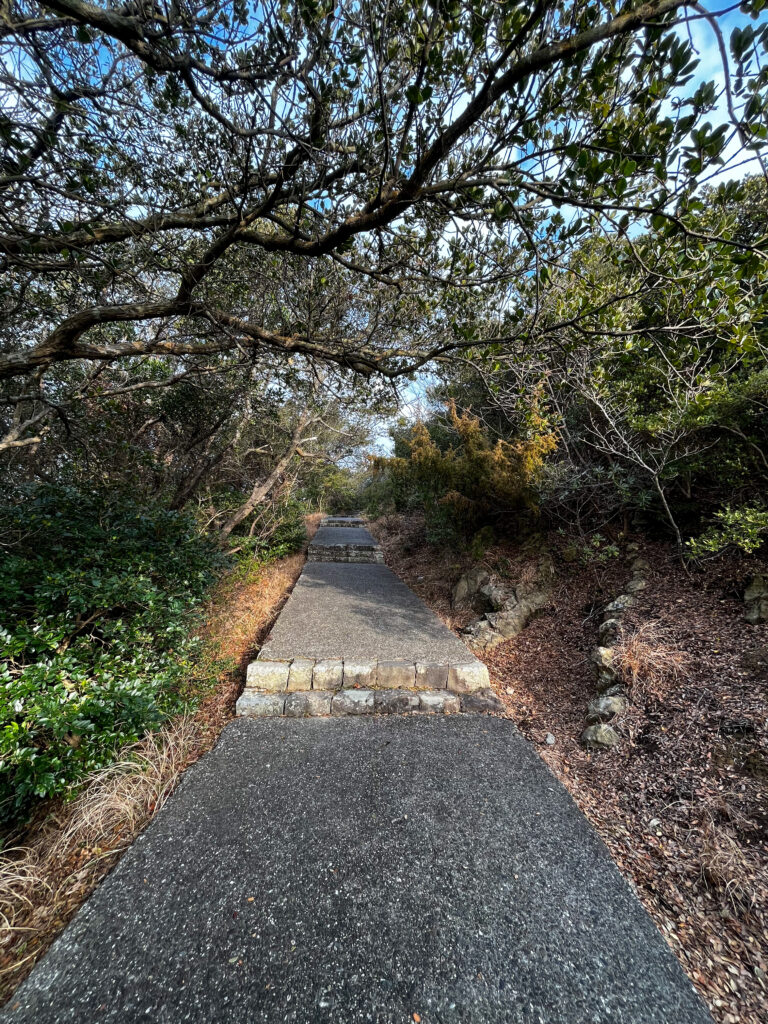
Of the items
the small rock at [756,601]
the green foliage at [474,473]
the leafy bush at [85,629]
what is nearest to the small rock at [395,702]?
the leafy bush at [85,629]

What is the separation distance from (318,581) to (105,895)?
198 inches

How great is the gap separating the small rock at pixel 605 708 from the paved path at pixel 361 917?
0.72m

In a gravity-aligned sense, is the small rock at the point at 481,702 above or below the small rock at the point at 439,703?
below

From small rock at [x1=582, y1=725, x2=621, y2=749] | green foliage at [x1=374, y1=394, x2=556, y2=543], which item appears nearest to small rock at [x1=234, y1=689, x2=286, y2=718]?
small rock at [x1=582, y1=725, x2=621, y2=749]

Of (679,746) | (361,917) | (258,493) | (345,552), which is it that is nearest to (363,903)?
(361,917)

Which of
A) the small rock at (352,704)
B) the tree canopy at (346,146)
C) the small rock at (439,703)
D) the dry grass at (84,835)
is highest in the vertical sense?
the tree canopy at (346,146)

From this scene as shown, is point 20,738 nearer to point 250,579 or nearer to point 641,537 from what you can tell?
point 250,579

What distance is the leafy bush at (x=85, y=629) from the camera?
5.99 feet

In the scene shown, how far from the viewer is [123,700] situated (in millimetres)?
2168

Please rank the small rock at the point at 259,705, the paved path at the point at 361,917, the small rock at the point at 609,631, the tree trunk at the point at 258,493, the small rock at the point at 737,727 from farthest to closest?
the tree trunk at the point at 258,493, the small rock at the point at 609,631, the small rock at the point at 259,705, the small rock at the point at 737,727, the paved path at the point at 361,917

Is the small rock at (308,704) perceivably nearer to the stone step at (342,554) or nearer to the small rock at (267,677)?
the small rock at (267,677)

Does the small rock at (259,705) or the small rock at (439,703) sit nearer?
the small rock at (259,705)

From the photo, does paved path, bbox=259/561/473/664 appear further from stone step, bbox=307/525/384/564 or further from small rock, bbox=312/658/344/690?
stone step, bbox=307/525/384/564

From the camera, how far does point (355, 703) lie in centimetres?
293
